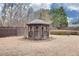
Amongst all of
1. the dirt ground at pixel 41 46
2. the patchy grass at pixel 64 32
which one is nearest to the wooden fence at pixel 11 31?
the dirt ground at pixel 41 46

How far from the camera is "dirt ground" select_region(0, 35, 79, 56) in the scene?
2.13m

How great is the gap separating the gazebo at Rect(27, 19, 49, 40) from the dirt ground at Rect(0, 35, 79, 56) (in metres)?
0.05

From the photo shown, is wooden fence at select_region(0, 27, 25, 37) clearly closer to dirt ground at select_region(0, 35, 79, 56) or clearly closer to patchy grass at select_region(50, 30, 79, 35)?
dirt ground at select_region(0, 35, 79, 56)

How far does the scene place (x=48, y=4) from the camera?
7.08 ft

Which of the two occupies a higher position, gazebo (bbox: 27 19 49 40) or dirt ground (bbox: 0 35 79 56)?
gazebo (bbox: 27 19 49 40)

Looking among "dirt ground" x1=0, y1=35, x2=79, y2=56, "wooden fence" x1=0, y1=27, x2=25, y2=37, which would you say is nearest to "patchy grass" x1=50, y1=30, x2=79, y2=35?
"dirt ground" x1=0, y1=35, x2=79, y2=56

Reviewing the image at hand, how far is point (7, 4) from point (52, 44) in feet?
2.04

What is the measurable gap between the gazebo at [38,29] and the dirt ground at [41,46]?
0.05 m

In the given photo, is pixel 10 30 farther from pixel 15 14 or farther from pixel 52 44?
pixel 52 44

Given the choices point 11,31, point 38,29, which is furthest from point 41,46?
point 11,31

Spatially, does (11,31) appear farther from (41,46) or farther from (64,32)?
(64,32)

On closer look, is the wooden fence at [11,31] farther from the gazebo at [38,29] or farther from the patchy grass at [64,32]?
the patchy grass at [64,32]

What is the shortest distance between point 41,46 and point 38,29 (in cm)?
18

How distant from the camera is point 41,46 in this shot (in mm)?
2141
